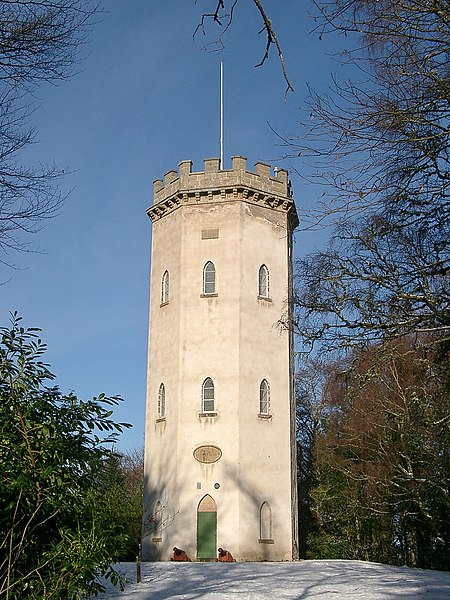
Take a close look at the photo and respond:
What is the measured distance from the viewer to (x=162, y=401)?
2602 cm

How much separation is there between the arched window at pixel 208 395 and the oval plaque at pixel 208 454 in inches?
52.6

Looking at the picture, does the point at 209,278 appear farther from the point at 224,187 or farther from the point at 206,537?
the point at 206,537

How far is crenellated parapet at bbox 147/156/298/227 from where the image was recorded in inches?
1057

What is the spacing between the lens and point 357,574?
17.3 metres

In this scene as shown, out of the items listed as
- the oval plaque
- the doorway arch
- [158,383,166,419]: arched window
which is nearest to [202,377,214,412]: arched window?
the oval plaque

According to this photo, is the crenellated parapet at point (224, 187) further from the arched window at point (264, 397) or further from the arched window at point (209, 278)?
the arched window at point (264, 397)

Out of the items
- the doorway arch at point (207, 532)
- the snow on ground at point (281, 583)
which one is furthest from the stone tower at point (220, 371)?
the snow on ground at point (281, 583)

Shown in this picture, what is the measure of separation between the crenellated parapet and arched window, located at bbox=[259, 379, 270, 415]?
686 cm

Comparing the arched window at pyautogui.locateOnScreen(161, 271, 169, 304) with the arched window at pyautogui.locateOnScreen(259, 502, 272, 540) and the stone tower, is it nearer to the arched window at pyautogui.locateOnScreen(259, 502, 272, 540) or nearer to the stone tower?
the stone tower

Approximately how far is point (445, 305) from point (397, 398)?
18.1 meters

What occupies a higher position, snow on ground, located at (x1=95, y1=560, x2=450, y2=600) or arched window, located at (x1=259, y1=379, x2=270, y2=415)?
arched window, located at (x1=259, y1=379, x2=270, y2=415)

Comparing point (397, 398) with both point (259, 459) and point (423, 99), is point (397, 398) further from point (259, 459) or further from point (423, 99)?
point (423, 99)

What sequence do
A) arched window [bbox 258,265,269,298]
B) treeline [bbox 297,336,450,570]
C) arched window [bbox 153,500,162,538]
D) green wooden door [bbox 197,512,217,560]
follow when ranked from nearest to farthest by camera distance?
1. green wooden door [bbox 197,512,217,560]
2. treeline [bbox 297,336,450,570]
3. arched window [bbox 153,500,162,538]
4. arched window [bbox 258,265,269,298]

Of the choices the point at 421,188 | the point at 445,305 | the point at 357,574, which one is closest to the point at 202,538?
the point at 357,574
